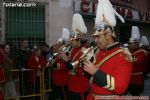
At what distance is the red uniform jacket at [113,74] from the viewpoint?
16.5 ft

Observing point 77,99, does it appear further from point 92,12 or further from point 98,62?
point 92,12

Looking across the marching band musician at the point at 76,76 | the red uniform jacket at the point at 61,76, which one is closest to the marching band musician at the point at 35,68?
the red uniform jacket at the point at 61,76

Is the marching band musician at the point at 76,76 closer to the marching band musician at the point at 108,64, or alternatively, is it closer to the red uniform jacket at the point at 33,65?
the marching band musician at the point at 108,64

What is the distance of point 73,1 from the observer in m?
16.0

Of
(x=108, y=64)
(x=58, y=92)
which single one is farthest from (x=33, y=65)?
(x=108, y=64)

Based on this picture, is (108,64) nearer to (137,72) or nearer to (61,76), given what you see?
(61,76)

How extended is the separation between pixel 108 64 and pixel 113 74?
0.29 m

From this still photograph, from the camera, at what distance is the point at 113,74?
16.7ft

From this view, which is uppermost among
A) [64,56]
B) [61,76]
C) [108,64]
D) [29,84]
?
[108,64]

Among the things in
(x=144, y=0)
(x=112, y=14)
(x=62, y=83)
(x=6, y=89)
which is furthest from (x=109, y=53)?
(x=144, y=0)

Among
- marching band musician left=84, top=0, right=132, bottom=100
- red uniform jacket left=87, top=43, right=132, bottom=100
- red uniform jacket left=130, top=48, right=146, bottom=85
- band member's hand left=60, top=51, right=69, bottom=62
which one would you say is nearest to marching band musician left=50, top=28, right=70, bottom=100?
band member's hand left=60, top=51, right=69, bottom=62

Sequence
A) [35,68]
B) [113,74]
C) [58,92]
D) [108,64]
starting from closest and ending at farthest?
1. [113,74]
2. [108,64]
3. [58,92]
4. [35,68]

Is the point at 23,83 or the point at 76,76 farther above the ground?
the point at 76,76

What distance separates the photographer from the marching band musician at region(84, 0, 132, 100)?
5035mm
